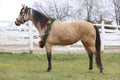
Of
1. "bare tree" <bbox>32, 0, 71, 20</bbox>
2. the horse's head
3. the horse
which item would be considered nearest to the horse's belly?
the horse

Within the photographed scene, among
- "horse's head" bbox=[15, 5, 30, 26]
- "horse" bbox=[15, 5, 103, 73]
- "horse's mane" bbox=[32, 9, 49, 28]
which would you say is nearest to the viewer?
"horse" bbox=[15, 5, 103, 73]

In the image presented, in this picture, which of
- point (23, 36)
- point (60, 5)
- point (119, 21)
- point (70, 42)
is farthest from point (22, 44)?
point (60, 5)

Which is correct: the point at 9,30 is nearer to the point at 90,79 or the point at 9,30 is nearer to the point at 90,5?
the point at 90,79

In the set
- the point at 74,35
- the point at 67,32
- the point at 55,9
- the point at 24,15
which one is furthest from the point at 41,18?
the point at 55,9

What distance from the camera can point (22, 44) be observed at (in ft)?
54.9

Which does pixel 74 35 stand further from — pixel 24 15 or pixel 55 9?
pixel 55 9

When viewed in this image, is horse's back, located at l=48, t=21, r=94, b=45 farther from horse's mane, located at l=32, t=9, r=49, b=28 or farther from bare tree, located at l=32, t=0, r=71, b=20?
bare tree, located at l=32, t=0, r=71, b=20

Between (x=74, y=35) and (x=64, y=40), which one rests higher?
(x=74, y=35)

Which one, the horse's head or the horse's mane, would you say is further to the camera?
the horse's head

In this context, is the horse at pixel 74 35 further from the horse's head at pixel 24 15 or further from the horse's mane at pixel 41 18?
the horse's head at pixel 24 15

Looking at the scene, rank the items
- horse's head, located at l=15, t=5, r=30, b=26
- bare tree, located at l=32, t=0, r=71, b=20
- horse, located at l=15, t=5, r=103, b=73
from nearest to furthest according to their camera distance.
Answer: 1. horse, located at l=15, t=5, r=103, b=73
2. horse's head, located at l=15, t=5, r=30, b=26
3. bare tree, located at l=32, t=0, r=71, b=20

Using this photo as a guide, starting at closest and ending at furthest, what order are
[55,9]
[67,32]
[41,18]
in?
[67,32], [41,18], [55,9]

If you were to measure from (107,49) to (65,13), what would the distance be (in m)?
32.9

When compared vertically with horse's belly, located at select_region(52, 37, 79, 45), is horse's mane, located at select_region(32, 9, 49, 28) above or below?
above
